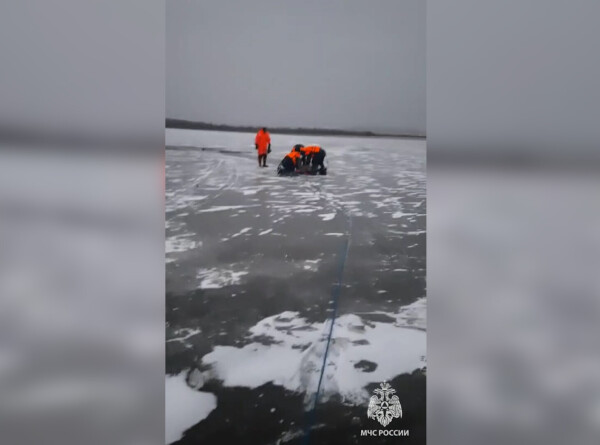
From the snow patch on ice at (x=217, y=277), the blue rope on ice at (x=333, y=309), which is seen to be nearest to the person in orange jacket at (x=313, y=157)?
the blue rope on ice at (x=333, y=309)

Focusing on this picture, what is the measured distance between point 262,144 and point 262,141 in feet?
0.03

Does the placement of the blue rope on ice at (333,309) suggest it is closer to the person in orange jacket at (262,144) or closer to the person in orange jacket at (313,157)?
the person in orange jacket at (313,157)

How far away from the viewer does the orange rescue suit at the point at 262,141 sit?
166 centimetres

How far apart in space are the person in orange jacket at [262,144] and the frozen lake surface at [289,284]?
0.07 feet

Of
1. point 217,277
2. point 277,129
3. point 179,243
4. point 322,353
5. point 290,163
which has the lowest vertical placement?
point 322,353

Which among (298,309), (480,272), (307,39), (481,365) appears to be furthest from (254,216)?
(481,365)

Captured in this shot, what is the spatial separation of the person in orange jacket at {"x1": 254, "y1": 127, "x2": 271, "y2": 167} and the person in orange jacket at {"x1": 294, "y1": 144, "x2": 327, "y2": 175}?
91 mm

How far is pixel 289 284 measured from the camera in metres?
1.64

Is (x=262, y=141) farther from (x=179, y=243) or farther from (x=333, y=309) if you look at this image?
(x=333, y=309)

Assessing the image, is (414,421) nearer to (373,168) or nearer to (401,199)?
(401,199)

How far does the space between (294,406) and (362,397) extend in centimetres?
22

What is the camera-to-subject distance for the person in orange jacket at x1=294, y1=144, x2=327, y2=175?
1.67 m

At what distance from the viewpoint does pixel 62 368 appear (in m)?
1.59

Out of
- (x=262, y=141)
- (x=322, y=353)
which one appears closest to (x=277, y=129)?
(x=262, y=141)
